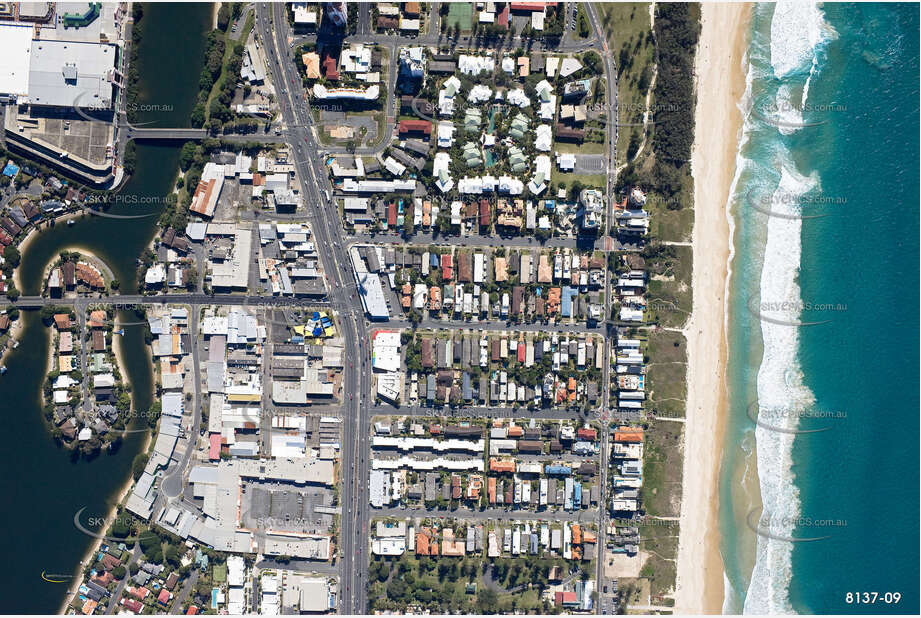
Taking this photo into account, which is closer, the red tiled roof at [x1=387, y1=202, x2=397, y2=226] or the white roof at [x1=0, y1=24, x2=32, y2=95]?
the white roof at [x1=0, y1=24, x2=32, y2=95]

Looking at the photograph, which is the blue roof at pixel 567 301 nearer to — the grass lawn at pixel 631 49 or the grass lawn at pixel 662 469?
the grass lawn at pixel 662 469

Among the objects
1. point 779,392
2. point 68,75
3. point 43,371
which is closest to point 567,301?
point 779,392

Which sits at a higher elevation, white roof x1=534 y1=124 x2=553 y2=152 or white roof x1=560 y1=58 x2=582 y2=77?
white roof x1=560 y1=58 x2=582 y2=77

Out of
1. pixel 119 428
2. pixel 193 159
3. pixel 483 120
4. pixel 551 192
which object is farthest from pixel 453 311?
pixel 119 428

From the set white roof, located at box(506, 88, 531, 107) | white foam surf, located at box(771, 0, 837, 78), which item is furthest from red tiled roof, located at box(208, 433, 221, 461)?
white foam surf, located at box(771, 0, 837, 78)

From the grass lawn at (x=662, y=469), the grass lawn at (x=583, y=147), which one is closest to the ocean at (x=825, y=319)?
the grass lawn at (x=662, y=469)

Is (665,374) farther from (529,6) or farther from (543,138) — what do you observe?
(529,6)

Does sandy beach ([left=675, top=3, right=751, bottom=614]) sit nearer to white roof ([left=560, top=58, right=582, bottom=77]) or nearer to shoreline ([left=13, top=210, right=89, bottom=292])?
white roof ([left=560, top=58, right=582, bottom=77])
